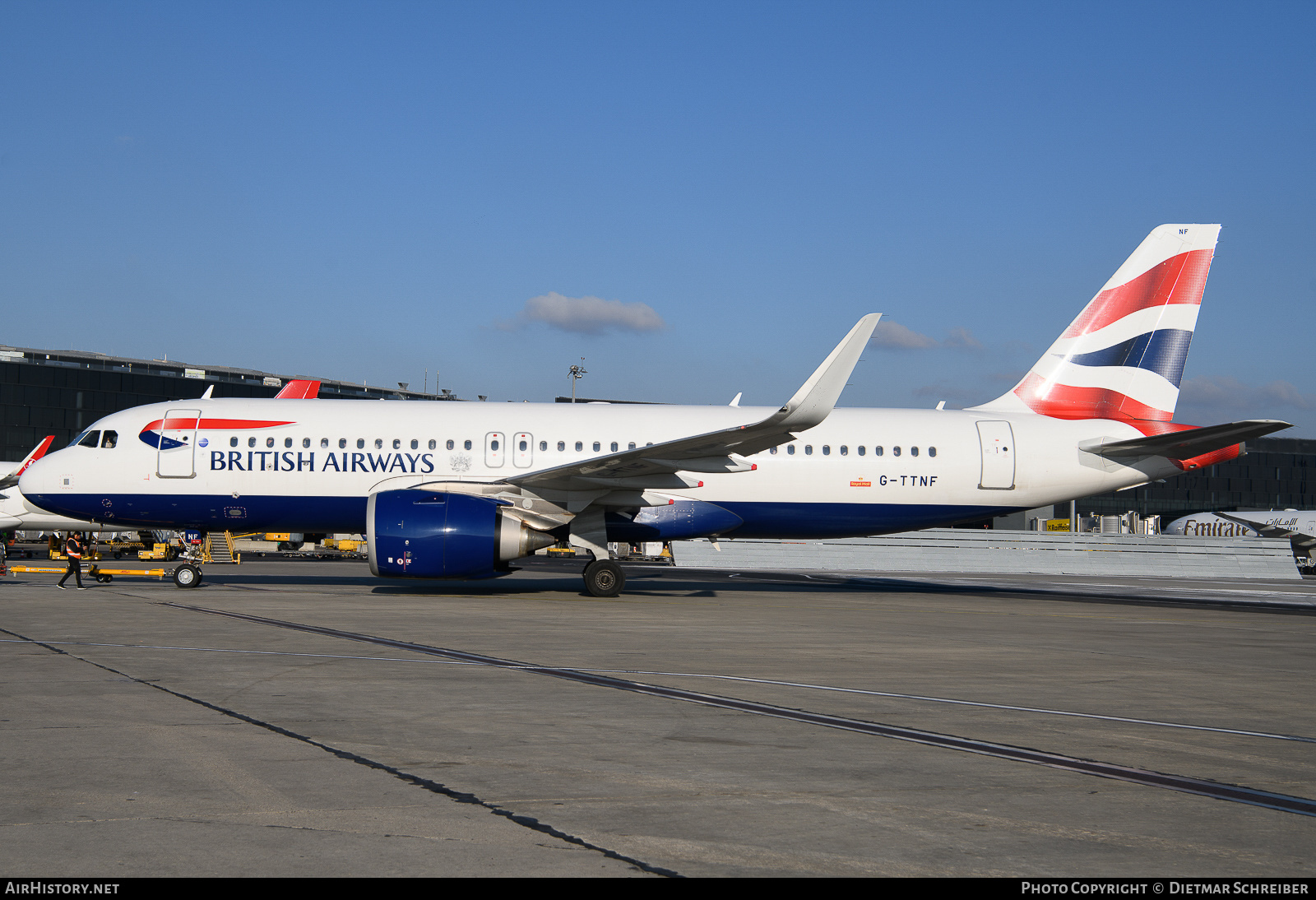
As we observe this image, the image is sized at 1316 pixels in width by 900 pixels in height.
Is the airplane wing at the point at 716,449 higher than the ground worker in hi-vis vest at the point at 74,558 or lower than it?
higher

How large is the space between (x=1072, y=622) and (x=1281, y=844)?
12.4 m

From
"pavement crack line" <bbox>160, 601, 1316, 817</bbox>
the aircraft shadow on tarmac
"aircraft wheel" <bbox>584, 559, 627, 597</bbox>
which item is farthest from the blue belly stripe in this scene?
"pavement crack line" <bbox>160, 601, 1316, 817</bbox>

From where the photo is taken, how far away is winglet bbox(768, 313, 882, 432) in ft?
55.5

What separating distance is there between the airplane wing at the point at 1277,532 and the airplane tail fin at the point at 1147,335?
3177cm

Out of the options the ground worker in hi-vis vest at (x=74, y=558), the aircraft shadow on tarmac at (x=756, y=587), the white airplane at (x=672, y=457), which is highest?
the white airplane at (x=672, y=457)

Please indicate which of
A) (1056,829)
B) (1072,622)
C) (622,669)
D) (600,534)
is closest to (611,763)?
(1056,829)

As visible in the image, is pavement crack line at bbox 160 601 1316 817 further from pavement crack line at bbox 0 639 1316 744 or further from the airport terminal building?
the airport terminal building

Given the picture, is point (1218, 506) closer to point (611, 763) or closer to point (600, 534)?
point (600, 534)

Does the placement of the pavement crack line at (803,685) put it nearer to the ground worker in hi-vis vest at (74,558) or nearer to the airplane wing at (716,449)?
the airplane wing at (716,449)

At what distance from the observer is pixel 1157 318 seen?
22125 millimetres

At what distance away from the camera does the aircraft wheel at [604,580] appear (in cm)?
1931

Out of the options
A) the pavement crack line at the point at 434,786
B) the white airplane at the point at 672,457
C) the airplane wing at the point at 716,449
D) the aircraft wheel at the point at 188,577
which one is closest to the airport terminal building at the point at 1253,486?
the white airplane at the point at 672,457

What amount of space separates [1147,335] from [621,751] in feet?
64.9

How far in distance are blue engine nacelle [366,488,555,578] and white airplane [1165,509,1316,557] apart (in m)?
40.1
